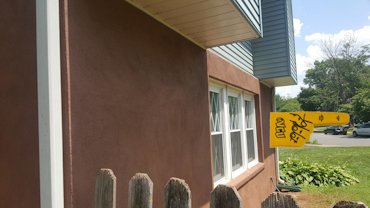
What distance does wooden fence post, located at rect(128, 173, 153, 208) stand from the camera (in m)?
1.59

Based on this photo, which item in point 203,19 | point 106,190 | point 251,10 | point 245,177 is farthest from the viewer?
point 245,177

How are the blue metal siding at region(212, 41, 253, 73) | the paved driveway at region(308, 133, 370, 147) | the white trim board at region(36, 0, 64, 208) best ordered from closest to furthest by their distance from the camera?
the white trim board at region(36, 0, 64, 208) → the blue metal siding at region(212, 41, 253, 73) → the paved driveway at region(308, 133, 370, 147)

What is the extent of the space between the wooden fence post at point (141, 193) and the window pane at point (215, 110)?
12.7 ft

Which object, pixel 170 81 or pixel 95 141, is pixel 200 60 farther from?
pixel 95 141

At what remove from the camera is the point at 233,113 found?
675cm

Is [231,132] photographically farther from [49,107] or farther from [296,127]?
[49,107]

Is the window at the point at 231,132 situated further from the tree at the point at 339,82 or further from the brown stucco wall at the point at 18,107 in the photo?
the tree at the point at 339,82

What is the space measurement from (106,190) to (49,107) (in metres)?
Result: 0.69

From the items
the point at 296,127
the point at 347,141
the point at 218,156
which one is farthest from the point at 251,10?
the point at 347,141

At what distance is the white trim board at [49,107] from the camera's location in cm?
203

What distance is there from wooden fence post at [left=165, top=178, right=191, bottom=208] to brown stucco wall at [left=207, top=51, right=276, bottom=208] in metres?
3.47

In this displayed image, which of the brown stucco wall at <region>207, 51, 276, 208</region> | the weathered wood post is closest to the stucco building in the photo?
the brown stucco wall at <region>207, 51, 276, 208</region>

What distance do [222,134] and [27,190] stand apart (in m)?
4.01

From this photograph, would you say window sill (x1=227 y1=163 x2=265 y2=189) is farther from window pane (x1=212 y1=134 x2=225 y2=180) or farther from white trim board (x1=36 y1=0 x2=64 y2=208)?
white trim board (x1=36 y1=0 x2=64 y2=208)
